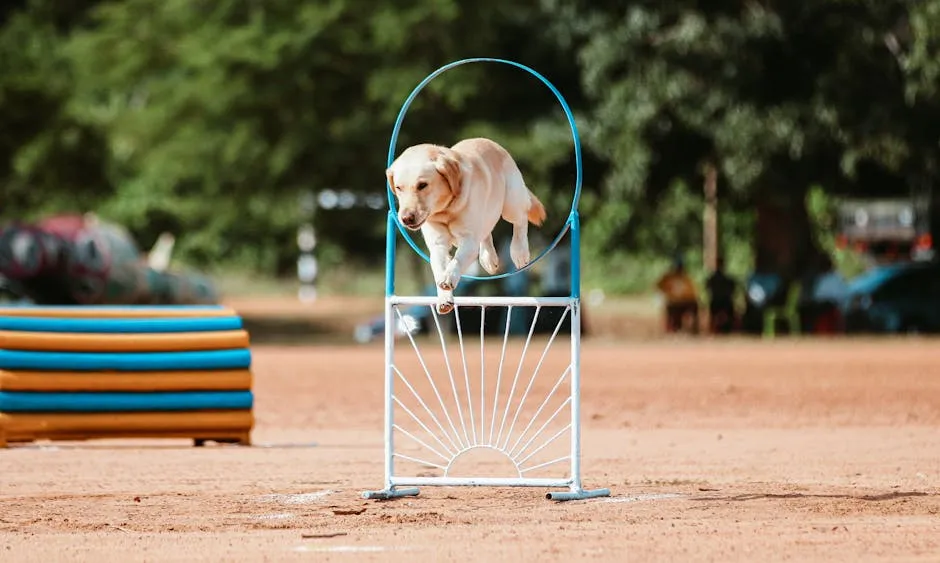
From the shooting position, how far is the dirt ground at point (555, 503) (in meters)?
9.57

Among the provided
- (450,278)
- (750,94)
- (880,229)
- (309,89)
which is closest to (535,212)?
(450,278)

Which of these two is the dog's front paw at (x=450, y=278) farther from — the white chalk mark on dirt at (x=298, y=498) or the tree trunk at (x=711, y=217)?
the tree trunk at (x=711, y=217)

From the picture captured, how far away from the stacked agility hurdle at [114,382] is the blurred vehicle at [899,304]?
24.2 m

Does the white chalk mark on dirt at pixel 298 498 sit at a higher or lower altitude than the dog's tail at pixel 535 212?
lower

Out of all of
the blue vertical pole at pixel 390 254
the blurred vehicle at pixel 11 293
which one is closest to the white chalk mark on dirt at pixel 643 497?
the blue vertical pole at pixel 390 254

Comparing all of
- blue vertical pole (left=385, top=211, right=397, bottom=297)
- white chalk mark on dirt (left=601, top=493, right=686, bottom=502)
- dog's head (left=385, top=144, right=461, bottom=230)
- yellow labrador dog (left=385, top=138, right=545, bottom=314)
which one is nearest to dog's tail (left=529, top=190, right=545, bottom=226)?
yellow labrador dog (left=385, top=138, right=545, bottom=314)

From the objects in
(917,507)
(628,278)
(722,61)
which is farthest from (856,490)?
(628,278)

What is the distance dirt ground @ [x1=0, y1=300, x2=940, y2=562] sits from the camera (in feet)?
31.4

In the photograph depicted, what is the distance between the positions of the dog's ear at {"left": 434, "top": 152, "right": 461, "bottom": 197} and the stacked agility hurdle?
5.30 meters

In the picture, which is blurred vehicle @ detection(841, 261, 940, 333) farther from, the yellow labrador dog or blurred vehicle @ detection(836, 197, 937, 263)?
the yellow labrador dog

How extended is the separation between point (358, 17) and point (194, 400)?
2380 centimetres

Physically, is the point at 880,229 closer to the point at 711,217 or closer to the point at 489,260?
the point at 711,217

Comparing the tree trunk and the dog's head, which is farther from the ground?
the tree trunk

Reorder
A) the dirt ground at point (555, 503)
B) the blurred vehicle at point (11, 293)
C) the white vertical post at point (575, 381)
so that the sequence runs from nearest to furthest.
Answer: the dirt ground at point (555, 503)
the white vertical post at point (575, 381)
the blurred vehicle at point (11, 293)
